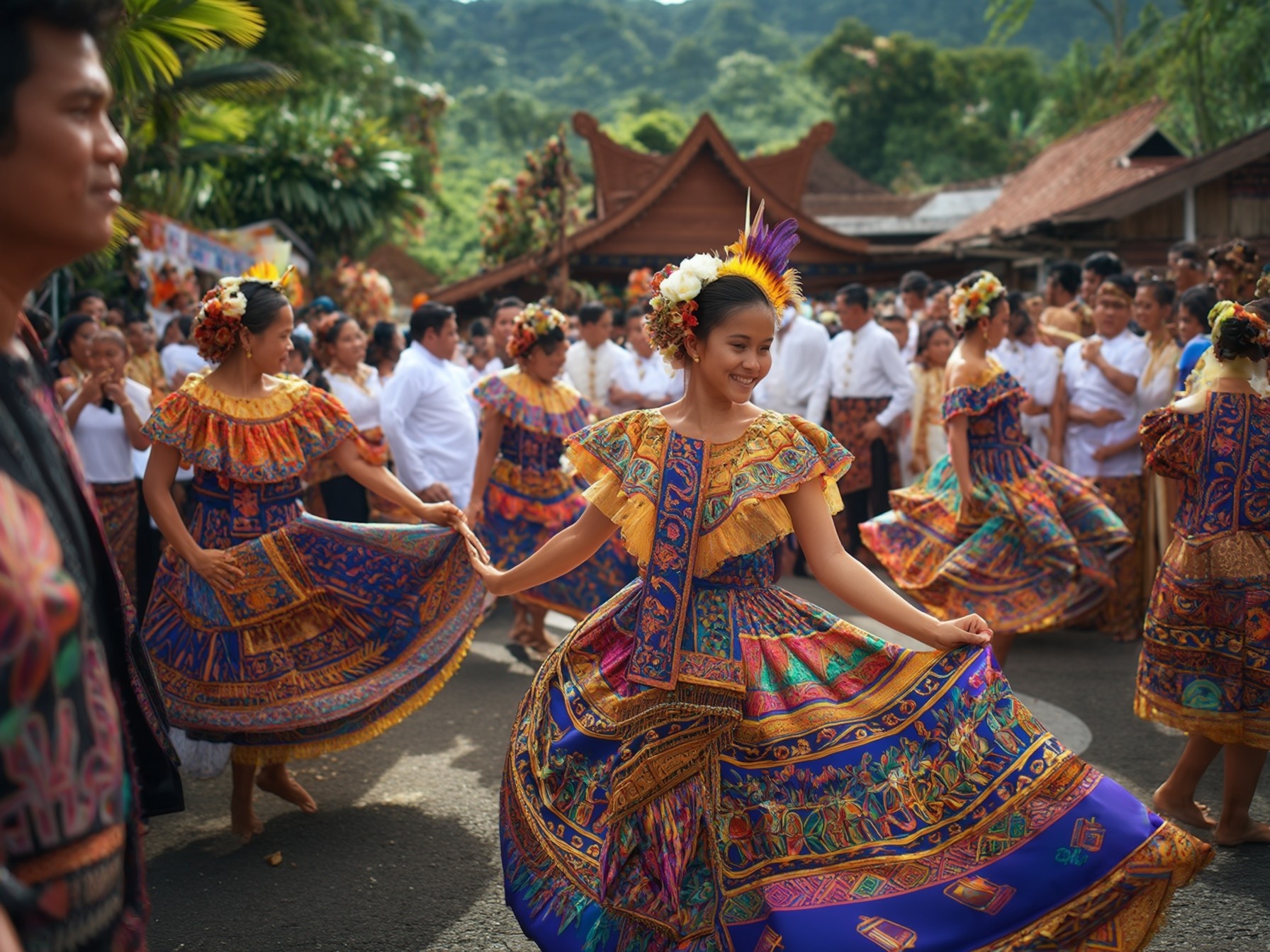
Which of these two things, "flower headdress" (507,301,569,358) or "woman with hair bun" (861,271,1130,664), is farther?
"flower headdress" (507,301,569,358)

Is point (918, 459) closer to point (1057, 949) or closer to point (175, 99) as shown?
point (1057, 949)

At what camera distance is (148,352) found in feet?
28.7

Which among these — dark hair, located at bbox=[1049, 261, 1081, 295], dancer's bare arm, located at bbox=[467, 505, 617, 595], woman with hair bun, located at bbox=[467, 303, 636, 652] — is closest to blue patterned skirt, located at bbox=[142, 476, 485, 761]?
dancer's bare arm, located at bbox=[467, 505, 617, 595]

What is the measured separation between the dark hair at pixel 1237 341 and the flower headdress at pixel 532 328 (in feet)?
11.8

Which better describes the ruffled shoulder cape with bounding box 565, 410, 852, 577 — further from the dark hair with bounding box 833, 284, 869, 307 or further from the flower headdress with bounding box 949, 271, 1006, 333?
the dark hair with bounding box 833, 284, 869, 307

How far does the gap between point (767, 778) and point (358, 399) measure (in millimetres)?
5400

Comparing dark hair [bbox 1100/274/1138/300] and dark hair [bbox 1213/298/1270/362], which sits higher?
dark hair [bbox 1100/274/1138/300]

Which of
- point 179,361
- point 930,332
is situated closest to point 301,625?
point 179,361

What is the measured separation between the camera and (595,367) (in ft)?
34.3

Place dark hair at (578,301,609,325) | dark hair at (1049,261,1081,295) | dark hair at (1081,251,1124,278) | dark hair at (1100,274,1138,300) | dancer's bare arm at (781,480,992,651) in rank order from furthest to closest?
dark hair at (578,301,609,325), dark hair at (1049,261,1081,295), dark hair at (1081,251,1124,278), dark hair at (1100,274,1138,300), dancer's bare arm at (781,480,992,651)

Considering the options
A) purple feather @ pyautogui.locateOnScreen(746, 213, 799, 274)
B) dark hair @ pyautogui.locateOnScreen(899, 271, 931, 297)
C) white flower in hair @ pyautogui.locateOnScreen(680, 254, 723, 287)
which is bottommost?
dark hair @ pyautogui.locateOnScreen(899, 271, 931, 297)

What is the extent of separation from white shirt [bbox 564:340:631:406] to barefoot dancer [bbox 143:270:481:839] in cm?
570

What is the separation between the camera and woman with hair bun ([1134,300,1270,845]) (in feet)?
13.8

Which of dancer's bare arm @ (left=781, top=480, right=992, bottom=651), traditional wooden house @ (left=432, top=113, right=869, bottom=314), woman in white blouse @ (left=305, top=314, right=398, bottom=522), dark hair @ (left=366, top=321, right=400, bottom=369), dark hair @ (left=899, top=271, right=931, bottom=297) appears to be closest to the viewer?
dancer's bare arm @ (left=781, top=480, right=992, bottom=651)
